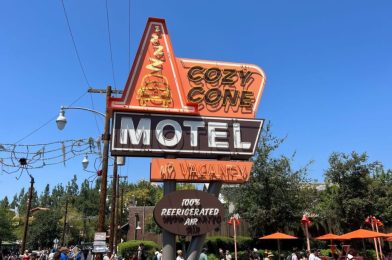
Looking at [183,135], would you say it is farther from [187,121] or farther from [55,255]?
[55,255]

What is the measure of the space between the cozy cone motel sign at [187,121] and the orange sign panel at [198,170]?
0.03 metres

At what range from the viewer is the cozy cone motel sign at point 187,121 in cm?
1167

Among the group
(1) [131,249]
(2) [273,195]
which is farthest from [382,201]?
(1) [131,249]

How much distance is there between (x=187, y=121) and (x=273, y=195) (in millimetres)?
17910

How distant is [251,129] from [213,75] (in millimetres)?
2217

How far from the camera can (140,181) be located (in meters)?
79.0

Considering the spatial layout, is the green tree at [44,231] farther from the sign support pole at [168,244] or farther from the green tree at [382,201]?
the sign support pole at [168,244]

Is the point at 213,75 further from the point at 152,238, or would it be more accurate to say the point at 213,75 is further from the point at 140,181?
the point at 140,181

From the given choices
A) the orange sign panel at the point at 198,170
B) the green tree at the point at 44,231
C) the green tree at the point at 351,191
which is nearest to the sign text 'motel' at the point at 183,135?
the orange sign panel at the point at 198,170

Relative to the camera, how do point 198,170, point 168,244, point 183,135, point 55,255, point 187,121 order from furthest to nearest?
point 55,255 → point 187,121 → point 183,135 → point 198,170 → point 168,244

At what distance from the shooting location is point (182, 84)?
1270cm

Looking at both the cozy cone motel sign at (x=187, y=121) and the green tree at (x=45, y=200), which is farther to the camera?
the green tree at (x=45, y=200)

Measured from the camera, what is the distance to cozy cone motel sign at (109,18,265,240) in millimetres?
11672

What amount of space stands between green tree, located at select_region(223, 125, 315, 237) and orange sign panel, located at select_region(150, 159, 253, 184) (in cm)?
1632
